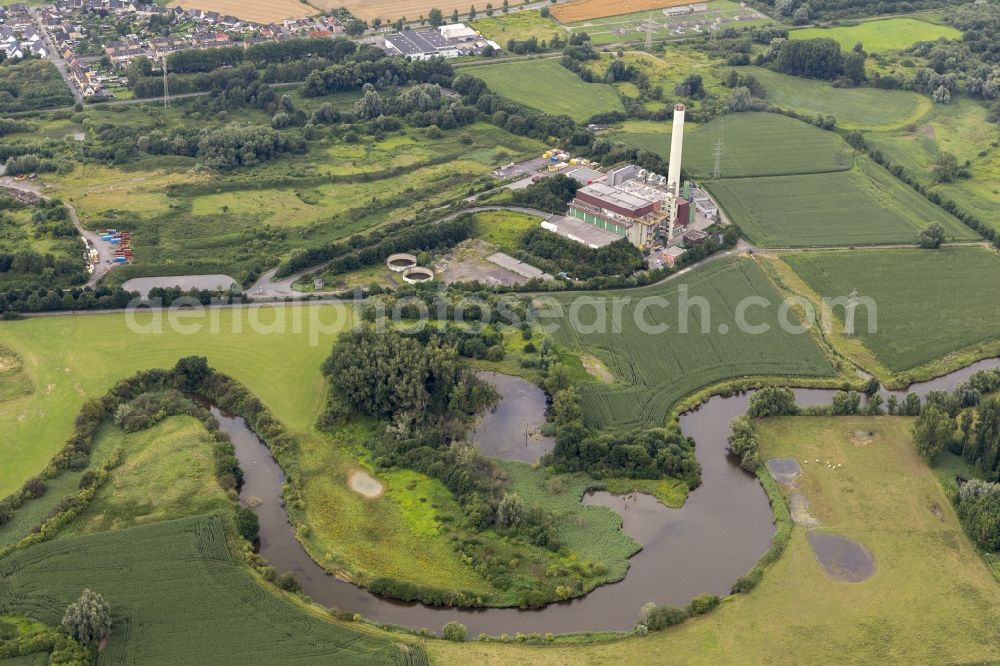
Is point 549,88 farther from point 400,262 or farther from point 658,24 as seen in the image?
point 400,262

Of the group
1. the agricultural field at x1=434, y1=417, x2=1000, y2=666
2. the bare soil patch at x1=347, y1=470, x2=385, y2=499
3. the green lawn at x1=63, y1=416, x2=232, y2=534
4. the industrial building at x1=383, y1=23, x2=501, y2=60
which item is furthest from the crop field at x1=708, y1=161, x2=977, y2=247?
the green lawn at x1=63, y1=416, x2=232, y2=534

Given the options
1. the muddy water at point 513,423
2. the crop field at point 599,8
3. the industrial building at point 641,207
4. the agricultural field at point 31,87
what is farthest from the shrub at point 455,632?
the crop field at point 599,8

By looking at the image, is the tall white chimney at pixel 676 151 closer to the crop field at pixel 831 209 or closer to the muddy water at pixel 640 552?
the crop field at pixel 831 209

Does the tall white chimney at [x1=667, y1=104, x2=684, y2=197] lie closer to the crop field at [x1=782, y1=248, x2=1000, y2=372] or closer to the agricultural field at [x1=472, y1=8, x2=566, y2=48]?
the crop field at [x1=782, y1=248, x2=1000, y2=372]

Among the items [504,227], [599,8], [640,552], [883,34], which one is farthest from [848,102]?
[640,552]

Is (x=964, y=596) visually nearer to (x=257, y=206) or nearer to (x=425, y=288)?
(x=425, y=288)
